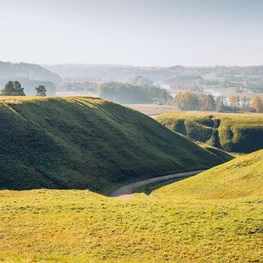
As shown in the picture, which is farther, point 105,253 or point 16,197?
point 16,197

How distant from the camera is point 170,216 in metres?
33.6

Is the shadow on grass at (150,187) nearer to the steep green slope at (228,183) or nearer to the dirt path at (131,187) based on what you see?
the dirt path at (131,187)

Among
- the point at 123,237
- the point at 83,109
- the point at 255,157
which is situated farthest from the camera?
the point at 83,109

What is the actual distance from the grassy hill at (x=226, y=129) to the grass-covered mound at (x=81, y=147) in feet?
93.2

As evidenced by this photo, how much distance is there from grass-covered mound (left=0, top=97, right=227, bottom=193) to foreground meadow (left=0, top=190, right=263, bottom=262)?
61.7ft

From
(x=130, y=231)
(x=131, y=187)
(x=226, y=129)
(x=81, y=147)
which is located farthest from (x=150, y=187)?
(x=226, y=129)

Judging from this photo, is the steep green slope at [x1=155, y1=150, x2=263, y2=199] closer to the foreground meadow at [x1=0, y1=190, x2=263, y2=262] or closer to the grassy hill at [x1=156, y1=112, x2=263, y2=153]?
the foreground meadow at [x1=0, y1=190, x2=263, y2=262]

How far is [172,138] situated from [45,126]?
133 feet

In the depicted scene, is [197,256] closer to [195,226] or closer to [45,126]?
[195,226]

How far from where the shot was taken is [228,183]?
5312 centimetres

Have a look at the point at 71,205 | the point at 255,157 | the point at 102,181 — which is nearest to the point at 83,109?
the point at 102,181

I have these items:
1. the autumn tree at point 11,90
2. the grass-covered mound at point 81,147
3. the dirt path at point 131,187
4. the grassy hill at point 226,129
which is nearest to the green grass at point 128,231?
the dirt path at point 131,187

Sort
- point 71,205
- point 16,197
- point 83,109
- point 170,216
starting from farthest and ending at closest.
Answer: point 83,109, point 16,197, point 71,205, point 170,216

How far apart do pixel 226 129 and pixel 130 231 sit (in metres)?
106
